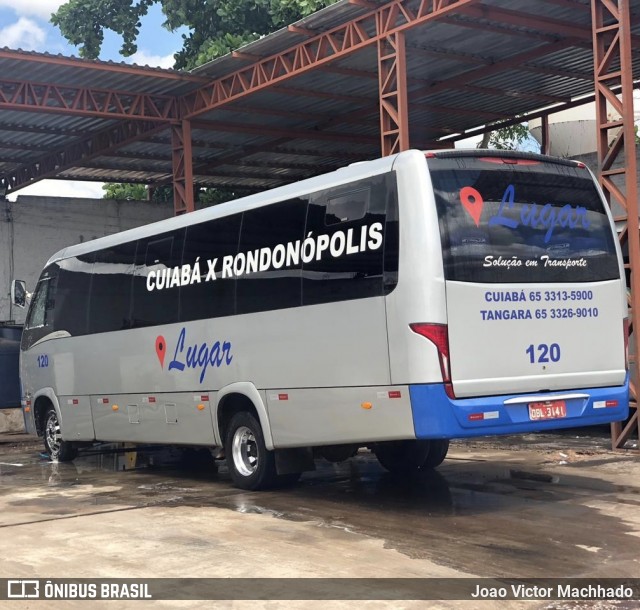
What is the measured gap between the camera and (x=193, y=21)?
32.7 m

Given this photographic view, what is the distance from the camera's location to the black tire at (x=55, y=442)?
48.6 ft

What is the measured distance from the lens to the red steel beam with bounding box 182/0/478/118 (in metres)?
15.2

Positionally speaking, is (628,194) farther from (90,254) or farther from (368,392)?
(90,254)

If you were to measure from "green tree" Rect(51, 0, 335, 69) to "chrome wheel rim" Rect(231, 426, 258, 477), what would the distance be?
19.1 metres

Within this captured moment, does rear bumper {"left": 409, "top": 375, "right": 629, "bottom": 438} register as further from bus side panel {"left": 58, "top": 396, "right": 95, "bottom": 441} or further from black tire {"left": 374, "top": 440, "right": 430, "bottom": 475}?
bus side panel {"left": 58, "top": 396, "right": 95, "bottom": 441}

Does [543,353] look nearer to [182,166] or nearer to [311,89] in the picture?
[311,89]

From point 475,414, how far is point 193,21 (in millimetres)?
26875

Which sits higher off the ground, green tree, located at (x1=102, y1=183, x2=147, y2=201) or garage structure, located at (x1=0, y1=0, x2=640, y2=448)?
green tree, located at (x1=102, y1=183, x2=147, y2=201)

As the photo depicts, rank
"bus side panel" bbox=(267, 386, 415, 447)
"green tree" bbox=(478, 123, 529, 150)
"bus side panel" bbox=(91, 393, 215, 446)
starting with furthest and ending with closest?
"green tree" bbox=(478, 123, 529, 150), "bus side panel" bbox=(91, 393, 215, 446), "bus side panel" bbox=(267, 386, 415, 447)

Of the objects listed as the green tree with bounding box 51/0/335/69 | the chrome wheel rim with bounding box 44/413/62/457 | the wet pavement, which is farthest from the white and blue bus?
the green tree with bounding box 51/0/335/69

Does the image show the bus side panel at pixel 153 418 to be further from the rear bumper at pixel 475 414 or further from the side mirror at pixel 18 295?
the rear bumper at pixel 475 414

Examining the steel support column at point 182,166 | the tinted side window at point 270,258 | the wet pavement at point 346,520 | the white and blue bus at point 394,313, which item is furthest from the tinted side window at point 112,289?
the steel support column at point 182,166

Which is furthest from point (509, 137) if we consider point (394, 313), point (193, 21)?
point (394, 313)

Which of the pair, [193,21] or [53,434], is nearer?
[53,434]
